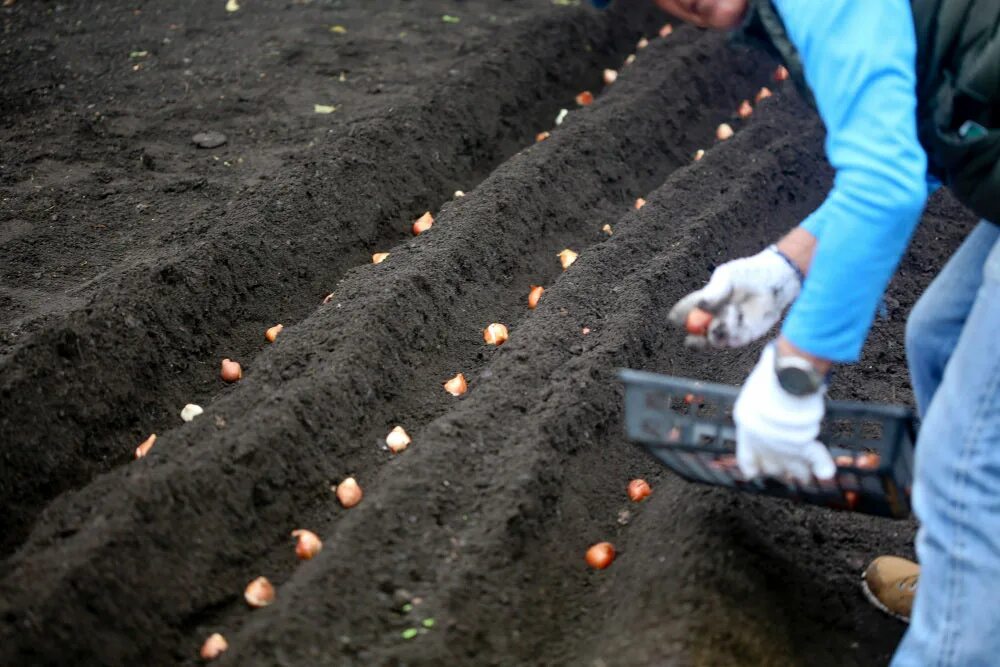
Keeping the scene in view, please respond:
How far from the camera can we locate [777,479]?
2105 mm

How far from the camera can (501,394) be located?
2.93 metres

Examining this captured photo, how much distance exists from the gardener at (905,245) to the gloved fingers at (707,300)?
19 cm

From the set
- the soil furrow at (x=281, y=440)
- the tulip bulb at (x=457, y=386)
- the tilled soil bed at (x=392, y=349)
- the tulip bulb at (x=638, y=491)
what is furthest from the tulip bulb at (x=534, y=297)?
the tulip bulb at (x=638, y=491)

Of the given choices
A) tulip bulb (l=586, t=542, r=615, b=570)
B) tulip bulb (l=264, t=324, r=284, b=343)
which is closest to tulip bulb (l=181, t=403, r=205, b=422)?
tulip bulb (l=264, t=324, r=284, b=343)

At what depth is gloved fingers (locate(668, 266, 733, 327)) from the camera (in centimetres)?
208

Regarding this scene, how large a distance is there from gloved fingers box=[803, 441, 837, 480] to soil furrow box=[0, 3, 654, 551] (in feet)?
6.64

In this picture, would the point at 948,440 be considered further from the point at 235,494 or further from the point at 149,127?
the point at 149,127

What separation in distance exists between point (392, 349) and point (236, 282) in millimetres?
726

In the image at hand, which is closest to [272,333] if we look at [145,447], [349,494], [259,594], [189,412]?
[189,412]

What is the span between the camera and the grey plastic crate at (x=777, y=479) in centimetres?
215

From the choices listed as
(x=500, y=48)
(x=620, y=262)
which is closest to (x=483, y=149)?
(x=500, y=48)

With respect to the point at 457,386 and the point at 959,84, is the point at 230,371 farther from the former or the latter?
the point at 959,84

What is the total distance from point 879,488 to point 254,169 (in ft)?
9.90

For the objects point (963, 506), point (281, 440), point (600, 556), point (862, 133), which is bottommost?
point (600, 556)
